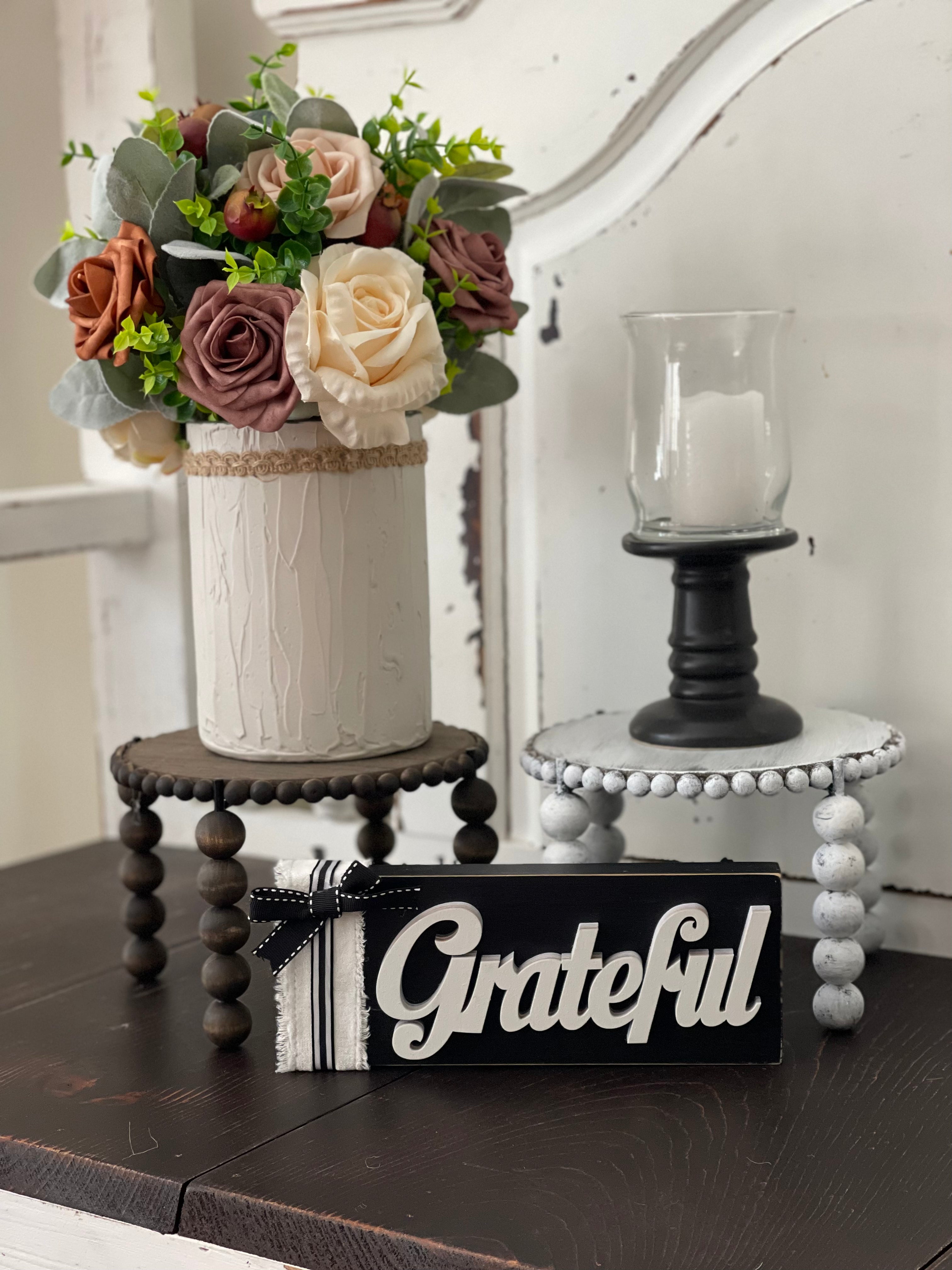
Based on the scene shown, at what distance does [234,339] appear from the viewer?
0.79 metres

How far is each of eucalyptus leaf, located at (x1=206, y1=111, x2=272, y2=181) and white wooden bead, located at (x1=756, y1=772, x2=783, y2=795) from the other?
1.56 feet

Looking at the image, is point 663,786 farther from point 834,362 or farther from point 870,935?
point 834,362

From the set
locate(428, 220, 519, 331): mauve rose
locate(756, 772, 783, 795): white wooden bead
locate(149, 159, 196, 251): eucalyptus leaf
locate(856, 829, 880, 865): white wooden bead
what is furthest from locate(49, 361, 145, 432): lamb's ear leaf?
locate(856, 829, 880, 865): white wooden bead

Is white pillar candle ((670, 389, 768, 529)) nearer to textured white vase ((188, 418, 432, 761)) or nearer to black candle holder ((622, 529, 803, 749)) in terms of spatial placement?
black candle holder ((622, 529, 803, 749))

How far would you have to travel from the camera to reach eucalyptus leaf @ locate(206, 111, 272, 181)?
84cm

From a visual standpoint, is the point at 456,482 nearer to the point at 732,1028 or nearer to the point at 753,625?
the point at 753,625

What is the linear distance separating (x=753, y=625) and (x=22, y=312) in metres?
1.03

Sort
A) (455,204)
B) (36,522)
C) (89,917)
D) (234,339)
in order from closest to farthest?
(234,339)
(455,204)
(89,917)
(36,522)

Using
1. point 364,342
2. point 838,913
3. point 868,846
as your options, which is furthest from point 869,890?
point 364,342

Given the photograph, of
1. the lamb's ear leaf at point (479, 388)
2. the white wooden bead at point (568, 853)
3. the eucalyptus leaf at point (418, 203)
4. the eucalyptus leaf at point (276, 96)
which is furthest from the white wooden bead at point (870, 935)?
the eucalyptus leaf at point (276, 96)

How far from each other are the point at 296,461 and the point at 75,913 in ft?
1.64

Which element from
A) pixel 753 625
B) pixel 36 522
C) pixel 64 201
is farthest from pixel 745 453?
pixel 64 201

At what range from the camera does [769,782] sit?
31.8 inches

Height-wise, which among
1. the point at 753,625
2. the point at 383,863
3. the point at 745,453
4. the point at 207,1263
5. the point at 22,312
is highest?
the point at 22,312
